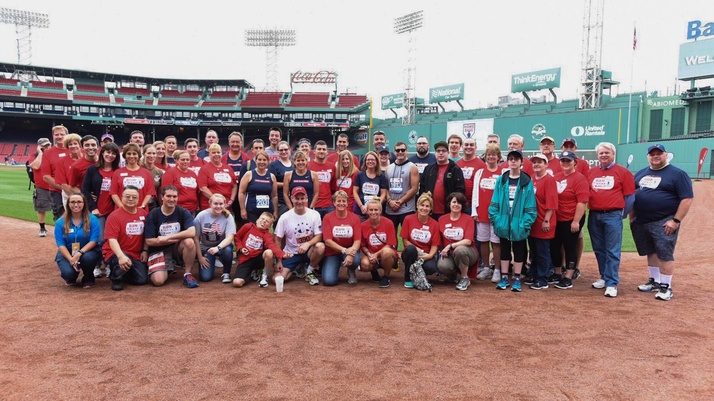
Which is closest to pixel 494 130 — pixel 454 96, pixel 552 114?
pixel 552 114

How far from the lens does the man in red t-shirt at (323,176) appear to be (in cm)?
670

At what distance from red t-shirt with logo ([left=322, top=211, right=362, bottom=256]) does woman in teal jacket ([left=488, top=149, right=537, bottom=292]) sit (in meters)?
1.77

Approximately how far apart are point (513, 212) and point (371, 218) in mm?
1792

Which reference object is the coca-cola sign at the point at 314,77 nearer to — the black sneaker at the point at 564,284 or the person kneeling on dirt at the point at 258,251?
the person kneeling on dirt at the point at 258,251

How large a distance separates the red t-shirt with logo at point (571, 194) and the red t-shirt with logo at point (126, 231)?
17.5ft

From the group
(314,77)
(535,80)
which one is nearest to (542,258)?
(535,80)

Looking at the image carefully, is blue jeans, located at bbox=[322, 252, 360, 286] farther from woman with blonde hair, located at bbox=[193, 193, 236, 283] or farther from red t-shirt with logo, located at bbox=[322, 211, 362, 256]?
woman with blonde hair, located at bbox=[193, 193, 236, 283]

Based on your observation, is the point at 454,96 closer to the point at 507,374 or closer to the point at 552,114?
the point at 552,114

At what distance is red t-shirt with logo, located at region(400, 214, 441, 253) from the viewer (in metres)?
5.87

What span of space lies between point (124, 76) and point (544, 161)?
6468 cm

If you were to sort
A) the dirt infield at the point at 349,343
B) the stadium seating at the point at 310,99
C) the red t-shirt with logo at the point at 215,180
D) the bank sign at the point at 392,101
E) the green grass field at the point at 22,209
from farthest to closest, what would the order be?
the stadium seating at the point at 310,99 → the bank sign at the point at 392,101 → the green grass field at the point at 22,209 → the red t-shirt with logo at the point at 215,180 → the dirt infield at the point at 349,343

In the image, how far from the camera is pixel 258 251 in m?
5.86

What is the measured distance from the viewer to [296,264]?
6043 mm

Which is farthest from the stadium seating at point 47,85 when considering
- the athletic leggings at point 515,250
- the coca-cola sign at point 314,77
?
the athletic leggings at point 515,250
